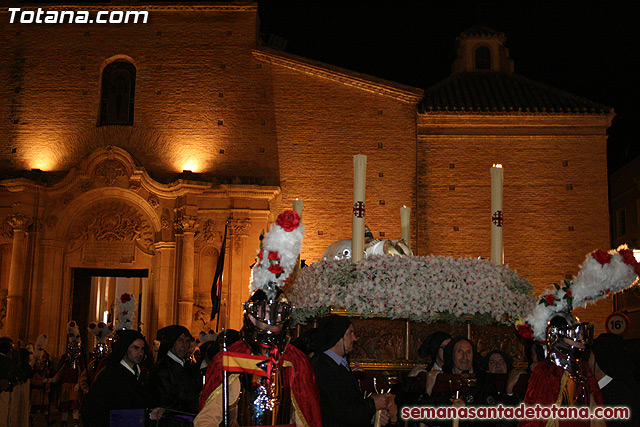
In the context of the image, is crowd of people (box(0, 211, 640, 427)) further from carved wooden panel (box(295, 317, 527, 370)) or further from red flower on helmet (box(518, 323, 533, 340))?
carved wooden panel (box(295, 317, 527, 370))

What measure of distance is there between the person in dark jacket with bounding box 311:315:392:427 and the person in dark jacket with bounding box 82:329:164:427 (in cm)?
204

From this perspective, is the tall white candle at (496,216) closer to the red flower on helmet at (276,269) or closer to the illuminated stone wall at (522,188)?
the red flower on helmet at (276,269)

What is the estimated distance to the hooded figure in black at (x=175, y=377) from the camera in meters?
8.20

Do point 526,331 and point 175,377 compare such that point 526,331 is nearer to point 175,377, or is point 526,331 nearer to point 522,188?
point 175,377

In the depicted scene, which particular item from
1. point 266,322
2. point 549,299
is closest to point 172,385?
point 266,322

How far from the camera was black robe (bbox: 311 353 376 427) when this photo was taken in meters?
5.90

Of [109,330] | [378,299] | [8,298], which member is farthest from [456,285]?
[8,298]

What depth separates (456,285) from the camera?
9.05 m

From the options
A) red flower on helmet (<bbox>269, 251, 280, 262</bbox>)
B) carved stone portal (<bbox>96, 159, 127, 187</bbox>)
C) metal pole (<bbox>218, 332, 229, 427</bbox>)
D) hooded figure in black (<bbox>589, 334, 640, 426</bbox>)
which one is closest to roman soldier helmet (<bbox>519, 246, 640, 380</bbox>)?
hooded figure in black (<bbox>589, 334, 640, 426</bbox>)

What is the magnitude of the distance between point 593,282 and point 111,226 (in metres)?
16.6

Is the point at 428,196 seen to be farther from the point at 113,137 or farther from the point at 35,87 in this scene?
the point at 35,87

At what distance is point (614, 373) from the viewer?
22.7 ft

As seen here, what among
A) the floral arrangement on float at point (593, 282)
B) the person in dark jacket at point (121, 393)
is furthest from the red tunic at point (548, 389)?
the person in dark jacket at point (121, 393)

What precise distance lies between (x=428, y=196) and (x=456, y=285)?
13.0m
